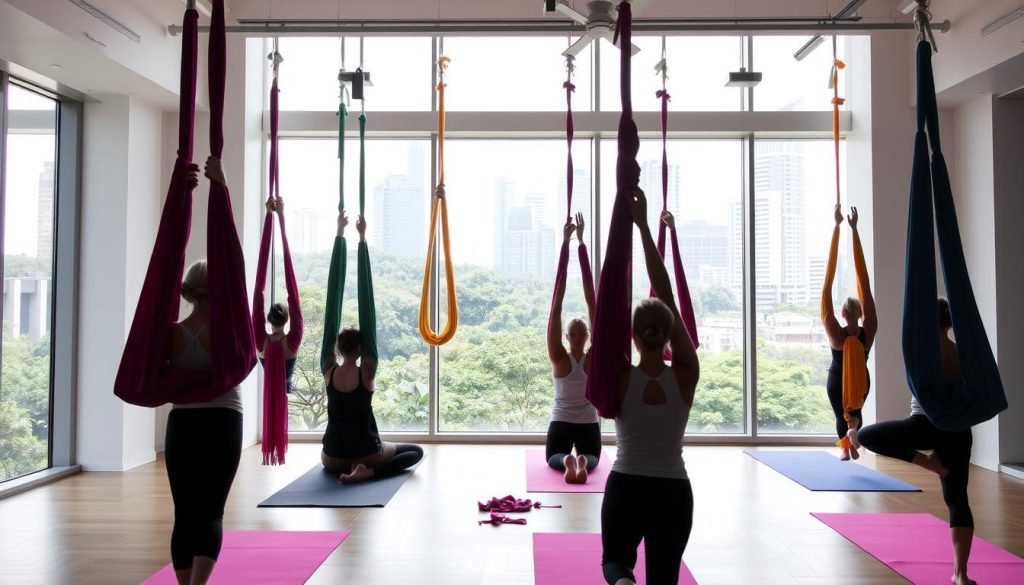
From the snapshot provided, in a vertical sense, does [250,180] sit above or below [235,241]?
above

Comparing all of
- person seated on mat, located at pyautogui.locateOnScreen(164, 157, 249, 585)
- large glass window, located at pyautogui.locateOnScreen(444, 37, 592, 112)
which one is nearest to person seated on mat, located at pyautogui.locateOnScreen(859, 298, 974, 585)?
person seated on mat, located at pyautogui.locateOnScreen(164, 157, 249, 585)

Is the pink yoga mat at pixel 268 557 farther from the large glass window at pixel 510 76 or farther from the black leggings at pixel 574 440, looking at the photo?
the large glass window at pixel 510 76

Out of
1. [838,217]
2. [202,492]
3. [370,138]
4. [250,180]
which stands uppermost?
[370,138]

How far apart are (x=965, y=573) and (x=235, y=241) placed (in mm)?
3308

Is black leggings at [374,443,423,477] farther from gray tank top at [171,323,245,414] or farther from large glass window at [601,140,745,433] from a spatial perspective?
large glass window at [601,140,745,433]

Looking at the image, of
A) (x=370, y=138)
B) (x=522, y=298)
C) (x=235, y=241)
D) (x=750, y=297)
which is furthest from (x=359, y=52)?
(x=235, y=241)

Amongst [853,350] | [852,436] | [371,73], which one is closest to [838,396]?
[852,436]

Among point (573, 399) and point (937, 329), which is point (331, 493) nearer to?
point (573, 399)

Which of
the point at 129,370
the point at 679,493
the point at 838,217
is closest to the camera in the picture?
the point at 679,493

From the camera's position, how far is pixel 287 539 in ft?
12.6

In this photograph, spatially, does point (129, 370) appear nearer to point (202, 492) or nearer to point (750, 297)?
point (202, 492)

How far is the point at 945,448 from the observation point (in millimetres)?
3256

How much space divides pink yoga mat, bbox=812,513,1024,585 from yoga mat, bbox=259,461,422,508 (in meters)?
2.67

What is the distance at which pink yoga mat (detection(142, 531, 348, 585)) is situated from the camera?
3254mm
